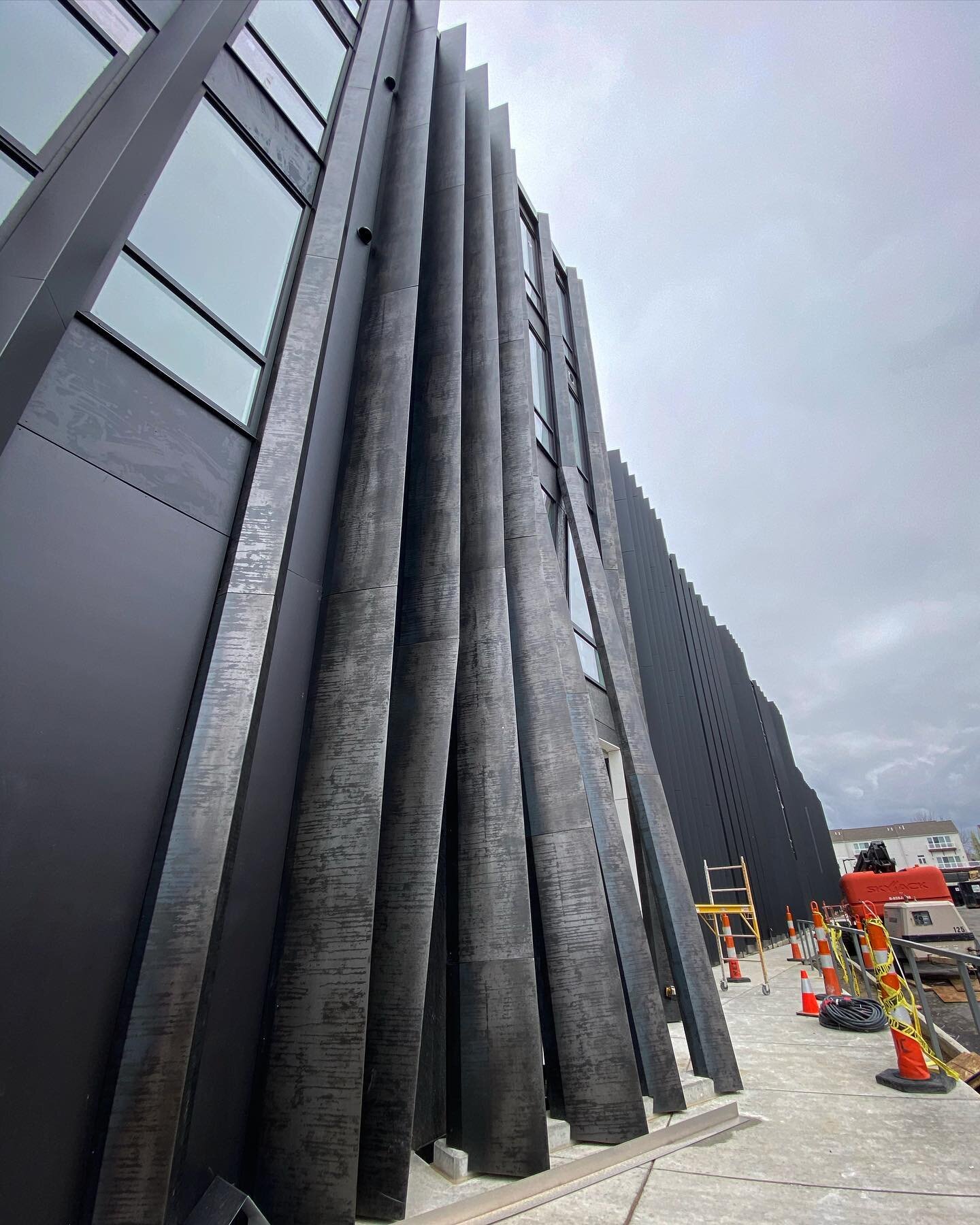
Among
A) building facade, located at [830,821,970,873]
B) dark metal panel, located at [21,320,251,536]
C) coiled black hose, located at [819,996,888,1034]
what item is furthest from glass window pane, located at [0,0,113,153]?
building facade, located at [830,821,970,873]

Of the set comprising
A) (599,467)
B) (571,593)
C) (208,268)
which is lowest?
(208,268)

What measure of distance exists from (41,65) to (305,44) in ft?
13.9

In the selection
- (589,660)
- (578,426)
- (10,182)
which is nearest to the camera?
(10,182)

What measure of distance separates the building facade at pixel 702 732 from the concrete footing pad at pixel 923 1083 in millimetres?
8772

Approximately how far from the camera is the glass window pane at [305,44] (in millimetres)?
6863

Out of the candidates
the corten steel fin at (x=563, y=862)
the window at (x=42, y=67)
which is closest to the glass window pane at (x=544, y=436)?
the corten steel fin at (x=563, y=862)

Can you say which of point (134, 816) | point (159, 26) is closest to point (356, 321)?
point (159, 26)

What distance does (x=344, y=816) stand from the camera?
13.7 feet

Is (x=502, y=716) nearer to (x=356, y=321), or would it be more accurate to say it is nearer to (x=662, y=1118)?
(x=662, y=1118)

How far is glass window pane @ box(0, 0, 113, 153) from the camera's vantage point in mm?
4316

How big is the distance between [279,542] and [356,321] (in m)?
3.10

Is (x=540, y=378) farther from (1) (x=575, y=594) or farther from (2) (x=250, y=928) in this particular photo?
(2) (x=250, y=928)

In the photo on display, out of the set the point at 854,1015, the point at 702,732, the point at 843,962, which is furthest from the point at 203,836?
the point at 702,732

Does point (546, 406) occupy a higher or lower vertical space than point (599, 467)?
higher
